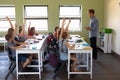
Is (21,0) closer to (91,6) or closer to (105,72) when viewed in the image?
(91,6)

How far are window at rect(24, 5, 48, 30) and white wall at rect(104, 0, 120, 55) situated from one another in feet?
8.10

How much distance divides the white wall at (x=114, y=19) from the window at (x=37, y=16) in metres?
2.47

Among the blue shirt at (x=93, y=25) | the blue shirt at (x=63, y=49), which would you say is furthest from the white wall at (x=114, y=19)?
the blue shirt at (x=63, y=49)

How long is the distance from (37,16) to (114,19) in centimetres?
328

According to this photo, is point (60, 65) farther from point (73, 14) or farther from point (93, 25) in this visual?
point (73, 14)

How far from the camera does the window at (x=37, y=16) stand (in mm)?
9992

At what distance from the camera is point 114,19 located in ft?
27.8

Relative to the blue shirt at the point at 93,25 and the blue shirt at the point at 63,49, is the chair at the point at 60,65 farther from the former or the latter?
the blue shirt at the point at 93,25

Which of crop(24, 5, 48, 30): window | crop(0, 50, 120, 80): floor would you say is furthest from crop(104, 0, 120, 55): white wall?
crop(24, 5, 48, 30): window

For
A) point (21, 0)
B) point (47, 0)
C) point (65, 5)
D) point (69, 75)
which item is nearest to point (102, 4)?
point (65, 5)

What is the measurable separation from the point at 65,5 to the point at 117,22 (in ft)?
8.49

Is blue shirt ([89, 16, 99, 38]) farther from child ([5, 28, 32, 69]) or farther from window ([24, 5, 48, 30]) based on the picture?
window ([24, 5, 48, 30])

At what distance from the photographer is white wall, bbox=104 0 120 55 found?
808 cm

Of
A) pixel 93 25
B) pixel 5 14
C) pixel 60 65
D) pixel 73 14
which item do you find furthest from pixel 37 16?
pixel 60 65
